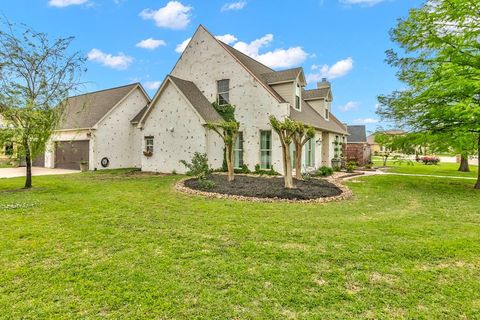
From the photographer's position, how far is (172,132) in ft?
55.0

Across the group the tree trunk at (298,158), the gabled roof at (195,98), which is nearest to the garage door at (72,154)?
the gabled roof at (195,98)

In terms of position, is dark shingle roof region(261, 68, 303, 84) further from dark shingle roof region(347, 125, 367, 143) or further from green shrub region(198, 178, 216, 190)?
dark shingle roof region(347, 125, 367, 143)

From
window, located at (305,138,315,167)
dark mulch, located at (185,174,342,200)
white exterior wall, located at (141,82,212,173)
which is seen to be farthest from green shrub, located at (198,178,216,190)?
window, located at (305,138,315,167)

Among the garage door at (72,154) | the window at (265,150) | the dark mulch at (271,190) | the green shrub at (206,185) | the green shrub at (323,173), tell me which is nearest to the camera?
the dark mulch at (271,190)

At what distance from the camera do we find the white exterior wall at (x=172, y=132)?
1583 centimetres

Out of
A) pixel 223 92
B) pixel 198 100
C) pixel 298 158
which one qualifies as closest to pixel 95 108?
pixel 198 100

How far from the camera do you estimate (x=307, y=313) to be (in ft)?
9.60

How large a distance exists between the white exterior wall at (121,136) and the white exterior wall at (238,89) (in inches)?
244

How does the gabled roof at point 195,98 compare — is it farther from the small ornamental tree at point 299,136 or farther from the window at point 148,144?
the small ornamental tree at point 299,136

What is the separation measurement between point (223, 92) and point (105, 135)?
399 inches

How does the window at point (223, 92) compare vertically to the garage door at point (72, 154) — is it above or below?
above

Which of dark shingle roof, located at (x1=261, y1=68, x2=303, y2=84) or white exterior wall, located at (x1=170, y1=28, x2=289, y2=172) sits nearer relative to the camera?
white exterior wall, located at (x1=170, y1=28, x2=289, y2=172)

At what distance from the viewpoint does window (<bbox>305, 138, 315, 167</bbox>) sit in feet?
56.0

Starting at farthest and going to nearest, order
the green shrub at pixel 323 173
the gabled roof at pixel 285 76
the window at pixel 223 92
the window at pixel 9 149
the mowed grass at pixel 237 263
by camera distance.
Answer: the window at pixel 223 92, the green shrub at pixel 323 173, the gabled roof at pixel 285 76, the window at pixel 9 149, the mowed grass at pixel 237 263
